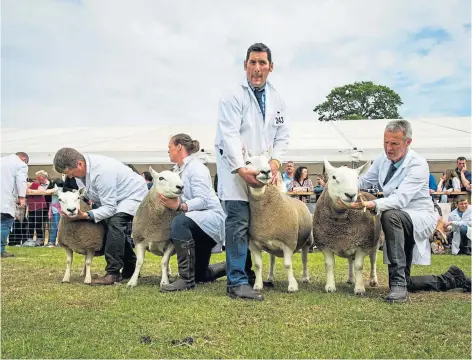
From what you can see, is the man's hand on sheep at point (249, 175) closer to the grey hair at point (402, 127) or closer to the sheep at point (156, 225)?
the sheep at point (156, 225)

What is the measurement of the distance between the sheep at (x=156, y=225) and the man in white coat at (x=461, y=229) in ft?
23.9

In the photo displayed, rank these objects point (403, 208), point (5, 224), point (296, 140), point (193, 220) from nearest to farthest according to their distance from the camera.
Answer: point (403, 208) < point (193, 220) < point (5, 224) < point (296, 140)

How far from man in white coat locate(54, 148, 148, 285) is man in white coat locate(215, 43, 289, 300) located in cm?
148

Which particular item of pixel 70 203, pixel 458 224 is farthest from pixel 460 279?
pixel 458 224

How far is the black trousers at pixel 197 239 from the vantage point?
18.0 ft

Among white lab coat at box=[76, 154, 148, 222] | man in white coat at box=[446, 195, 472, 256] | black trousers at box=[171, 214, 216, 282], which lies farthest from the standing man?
man in white coat at box=[446, 195, 472, 256]

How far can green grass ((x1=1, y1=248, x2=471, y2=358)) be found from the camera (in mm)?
3152

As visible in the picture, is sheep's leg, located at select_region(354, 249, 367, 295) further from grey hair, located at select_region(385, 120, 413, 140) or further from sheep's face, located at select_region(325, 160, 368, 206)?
grey hair, located at select_region(385, 120, 413, 140)

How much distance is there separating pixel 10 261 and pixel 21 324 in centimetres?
488

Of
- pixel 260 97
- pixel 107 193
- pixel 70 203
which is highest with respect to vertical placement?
pixel 260 97

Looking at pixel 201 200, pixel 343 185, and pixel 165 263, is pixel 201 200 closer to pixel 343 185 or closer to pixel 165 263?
pixel 165 263

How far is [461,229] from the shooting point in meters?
11.0

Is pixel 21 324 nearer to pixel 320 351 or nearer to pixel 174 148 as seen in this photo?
pixel 320 351

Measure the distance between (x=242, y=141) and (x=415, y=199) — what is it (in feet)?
5.71
